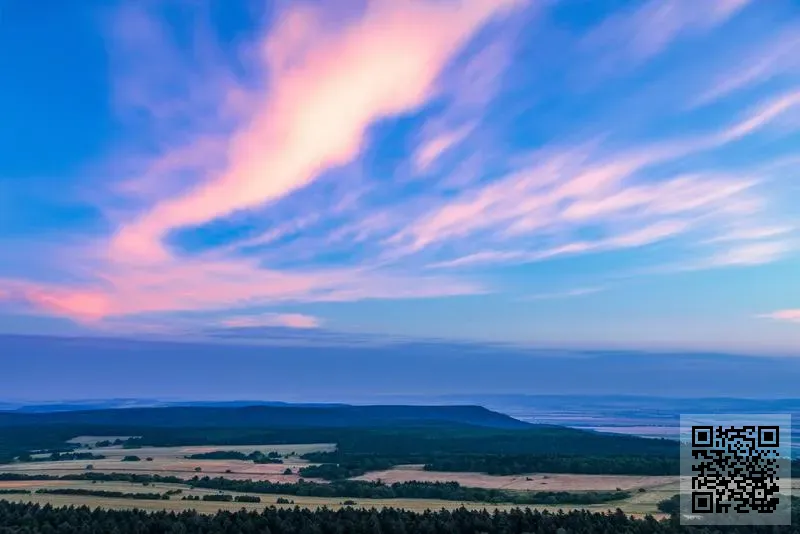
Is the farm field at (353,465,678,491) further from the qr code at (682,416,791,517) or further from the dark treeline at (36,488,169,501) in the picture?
the qr code at (682,416,791,517)

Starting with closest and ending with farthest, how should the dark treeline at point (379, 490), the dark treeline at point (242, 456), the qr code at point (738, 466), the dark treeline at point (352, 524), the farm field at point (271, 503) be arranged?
the qr code at point (738, 466) → the dark treeline at point (352, 524) → the farm field at point (271, 503) → the dark treeline at point (379, 490) → the dark treeline at point (242, 456)

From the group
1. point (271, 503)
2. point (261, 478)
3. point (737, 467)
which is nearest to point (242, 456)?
point (261, 478)

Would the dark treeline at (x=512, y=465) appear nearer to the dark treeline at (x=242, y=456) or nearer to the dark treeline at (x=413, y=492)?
the dark treeline at (x=242, y=456)

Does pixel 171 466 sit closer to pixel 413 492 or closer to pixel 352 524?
pixel 413 492

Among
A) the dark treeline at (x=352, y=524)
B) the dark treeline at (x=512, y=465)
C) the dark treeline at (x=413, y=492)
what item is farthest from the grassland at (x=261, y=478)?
the dark treeline at (x=352, y=524)

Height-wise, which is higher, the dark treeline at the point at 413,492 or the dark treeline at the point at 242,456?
the dark treeline at the point at 413,492

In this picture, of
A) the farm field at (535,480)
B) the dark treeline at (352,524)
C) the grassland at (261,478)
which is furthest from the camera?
the farm field at (535,480)

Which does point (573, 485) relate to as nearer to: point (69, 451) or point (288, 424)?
point (69, 451)
